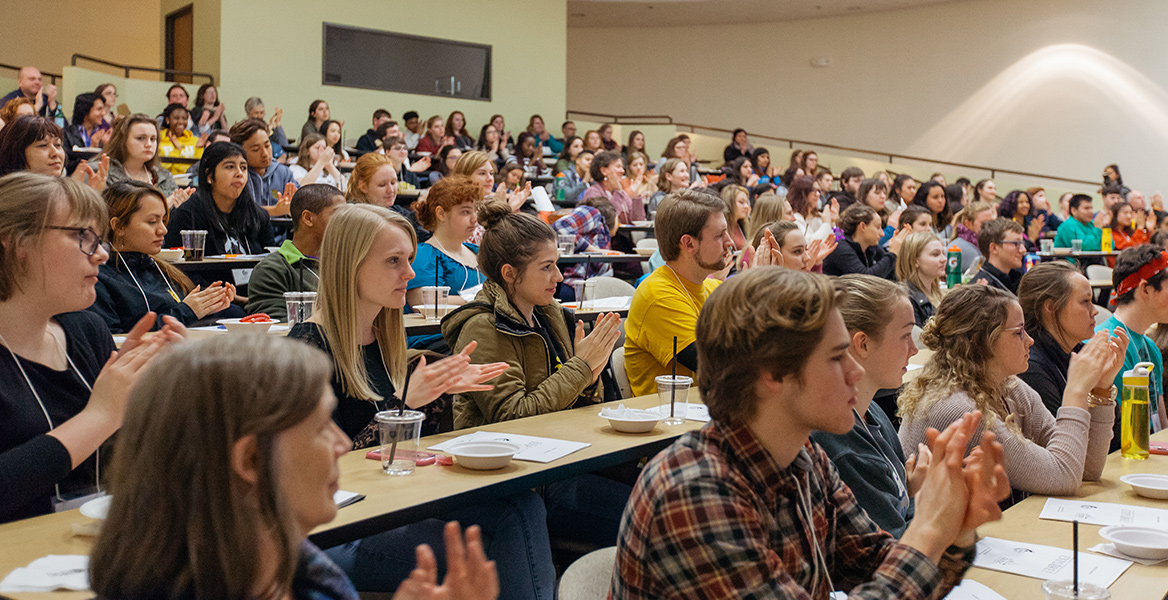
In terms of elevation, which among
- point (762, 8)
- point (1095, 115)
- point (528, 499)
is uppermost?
point (762, 8)

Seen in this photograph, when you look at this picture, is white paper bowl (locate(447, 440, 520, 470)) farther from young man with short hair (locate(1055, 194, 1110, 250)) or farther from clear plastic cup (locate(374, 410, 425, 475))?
young man with short hair (locate(1055, 194, 1110, 250))

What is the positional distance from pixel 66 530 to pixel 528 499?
910 millimetres

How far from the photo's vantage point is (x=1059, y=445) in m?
2.27

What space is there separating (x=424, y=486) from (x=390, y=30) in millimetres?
11598

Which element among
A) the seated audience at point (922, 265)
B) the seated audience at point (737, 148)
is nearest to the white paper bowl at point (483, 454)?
the seated audience at point (922, 265)

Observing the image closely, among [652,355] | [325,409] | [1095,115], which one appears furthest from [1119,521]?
[1095,115]

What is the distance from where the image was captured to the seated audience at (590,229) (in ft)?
20.9

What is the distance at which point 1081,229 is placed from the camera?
32.8ft

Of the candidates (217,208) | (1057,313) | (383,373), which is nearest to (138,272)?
(217,208)

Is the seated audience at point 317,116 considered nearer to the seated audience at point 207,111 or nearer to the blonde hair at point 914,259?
the seated audience at point 207,111

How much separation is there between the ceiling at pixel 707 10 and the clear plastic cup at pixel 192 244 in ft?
38.8

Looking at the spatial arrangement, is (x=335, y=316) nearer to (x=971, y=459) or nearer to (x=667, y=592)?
(x=667, y=592)

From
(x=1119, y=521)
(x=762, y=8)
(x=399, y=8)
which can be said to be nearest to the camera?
(x=1119, y=521)

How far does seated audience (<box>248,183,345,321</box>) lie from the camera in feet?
13.0
